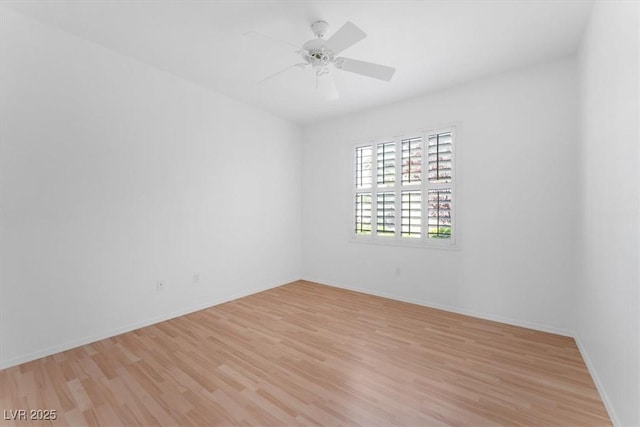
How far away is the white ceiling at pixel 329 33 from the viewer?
2.14 meters

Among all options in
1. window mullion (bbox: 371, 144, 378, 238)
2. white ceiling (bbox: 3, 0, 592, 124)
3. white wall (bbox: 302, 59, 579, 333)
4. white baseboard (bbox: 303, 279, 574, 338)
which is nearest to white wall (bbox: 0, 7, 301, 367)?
white ceiling (bbox: 3, 0, 592, 124)

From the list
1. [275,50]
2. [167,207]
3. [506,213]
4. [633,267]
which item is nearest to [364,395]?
[633,267]

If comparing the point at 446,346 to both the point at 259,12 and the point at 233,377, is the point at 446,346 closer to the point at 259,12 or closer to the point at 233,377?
the point at 233,377

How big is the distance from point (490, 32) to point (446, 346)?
2.80 m

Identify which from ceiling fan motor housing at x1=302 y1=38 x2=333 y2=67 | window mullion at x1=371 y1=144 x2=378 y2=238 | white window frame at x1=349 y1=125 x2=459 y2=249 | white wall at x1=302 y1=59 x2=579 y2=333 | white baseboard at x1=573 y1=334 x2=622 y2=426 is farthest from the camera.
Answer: window mullion at x1=371 y1=144 x2=378 y2=238

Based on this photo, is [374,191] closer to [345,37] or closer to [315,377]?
[345,37]

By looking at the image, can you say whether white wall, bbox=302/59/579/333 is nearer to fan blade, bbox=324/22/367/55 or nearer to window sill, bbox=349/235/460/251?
window sill, bbox=349/235/460/251

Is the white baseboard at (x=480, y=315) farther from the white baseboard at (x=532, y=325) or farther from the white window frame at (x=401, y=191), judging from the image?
the white window frame at (x=401, y=191)

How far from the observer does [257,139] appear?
429 centimetres

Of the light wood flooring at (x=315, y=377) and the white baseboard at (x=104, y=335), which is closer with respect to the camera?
the light wood flooring at (x=315, y=377)

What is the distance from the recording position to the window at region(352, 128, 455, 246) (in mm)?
3551

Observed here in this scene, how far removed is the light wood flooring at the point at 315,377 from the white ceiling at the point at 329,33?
2772 millimetres

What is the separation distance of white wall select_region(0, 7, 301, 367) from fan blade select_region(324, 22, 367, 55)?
6.91 feet

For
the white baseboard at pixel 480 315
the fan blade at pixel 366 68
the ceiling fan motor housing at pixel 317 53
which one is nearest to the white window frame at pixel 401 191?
the white baseboard at pixel 480 315
